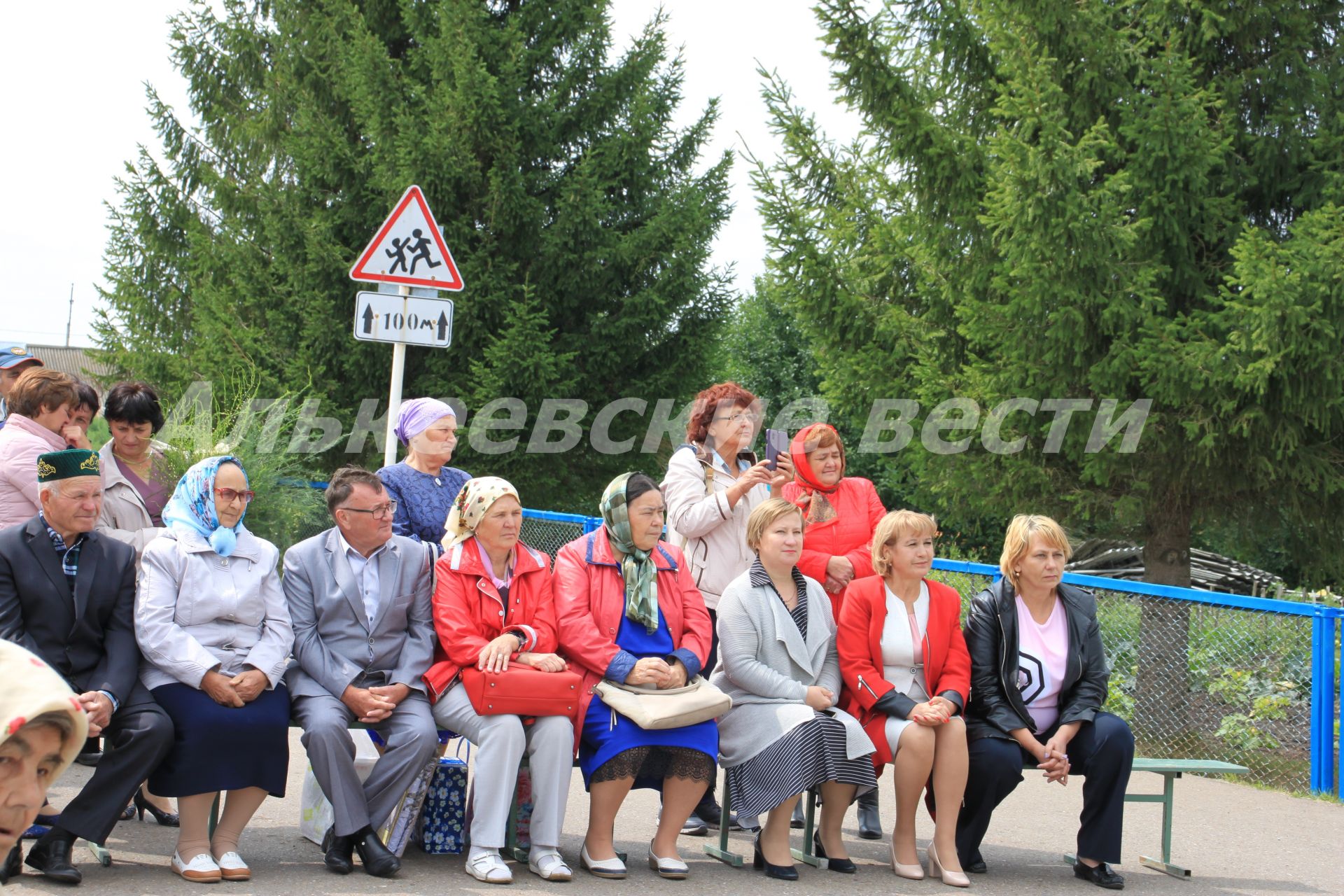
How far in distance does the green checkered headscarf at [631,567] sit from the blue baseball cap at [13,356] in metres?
3.69

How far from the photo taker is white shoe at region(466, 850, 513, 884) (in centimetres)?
495

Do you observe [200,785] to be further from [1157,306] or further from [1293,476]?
[1293,476]

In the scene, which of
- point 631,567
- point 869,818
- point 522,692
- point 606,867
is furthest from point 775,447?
point 606,867

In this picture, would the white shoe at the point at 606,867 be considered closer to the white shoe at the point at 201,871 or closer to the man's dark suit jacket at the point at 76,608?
the white shoe at the point at 201,871

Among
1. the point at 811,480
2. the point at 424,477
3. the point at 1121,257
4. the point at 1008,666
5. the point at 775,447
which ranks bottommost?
the point at 1008,666

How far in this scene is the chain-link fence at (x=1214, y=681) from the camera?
25.4 feet

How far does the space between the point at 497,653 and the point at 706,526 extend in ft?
4.48

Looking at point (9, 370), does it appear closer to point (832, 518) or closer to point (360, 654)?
point (360, 654)

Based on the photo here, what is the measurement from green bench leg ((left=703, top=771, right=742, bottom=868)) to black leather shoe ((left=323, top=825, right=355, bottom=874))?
1626 mm

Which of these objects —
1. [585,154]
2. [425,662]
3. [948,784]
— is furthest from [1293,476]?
[585,154]

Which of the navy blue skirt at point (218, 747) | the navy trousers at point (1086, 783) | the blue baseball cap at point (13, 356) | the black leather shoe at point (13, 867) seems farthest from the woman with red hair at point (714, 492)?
the blue baseball cap at point (13, 356)

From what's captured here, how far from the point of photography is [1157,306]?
361 inches

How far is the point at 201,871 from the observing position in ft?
15.5

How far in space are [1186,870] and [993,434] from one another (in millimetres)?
5008
